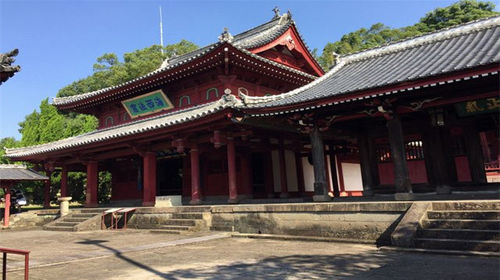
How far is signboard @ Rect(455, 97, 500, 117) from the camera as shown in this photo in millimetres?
10508

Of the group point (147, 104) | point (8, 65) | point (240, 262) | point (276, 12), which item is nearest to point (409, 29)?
point (276, 12)

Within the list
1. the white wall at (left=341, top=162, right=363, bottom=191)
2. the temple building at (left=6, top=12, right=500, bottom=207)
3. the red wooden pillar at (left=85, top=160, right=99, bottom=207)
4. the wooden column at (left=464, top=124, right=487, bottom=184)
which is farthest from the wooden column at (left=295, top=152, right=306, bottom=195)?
the red wooden pillar at (left=85, top=160, right=99, bottom=207)

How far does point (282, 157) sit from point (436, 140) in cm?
712

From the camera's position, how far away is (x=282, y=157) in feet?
55.5

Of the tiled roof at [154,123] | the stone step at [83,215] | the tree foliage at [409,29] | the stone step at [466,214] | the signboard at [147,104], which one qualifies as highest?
the tree foliage at [409,29]

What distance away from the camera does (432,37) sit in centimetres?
1328

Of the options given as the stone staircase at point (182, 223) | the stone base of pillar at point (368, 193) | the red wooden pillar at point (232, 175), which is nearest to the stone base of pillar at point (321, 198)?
the stone base of pillar at point (368, 193)

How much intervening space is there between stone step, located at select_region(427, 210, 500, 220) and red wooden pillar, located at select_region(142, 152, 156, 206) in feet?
40.7

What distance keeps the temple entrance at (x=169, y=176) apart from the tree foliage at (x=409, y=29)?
115 ft

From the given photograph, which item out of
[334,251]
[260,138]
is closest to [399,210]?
[334,251]

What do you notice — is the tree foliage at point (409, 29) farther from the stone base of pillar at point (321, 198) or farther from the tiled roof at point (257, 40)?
the stone base of pillar at point (321, 198)

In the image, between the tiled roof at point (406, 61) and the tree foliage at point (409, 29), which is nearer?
the tiled roof at point (406, 61)

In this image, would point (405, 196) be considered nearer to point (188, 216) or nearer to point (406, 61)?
point (406, 61)

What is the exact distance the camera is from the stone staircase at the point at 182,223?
1257cm
